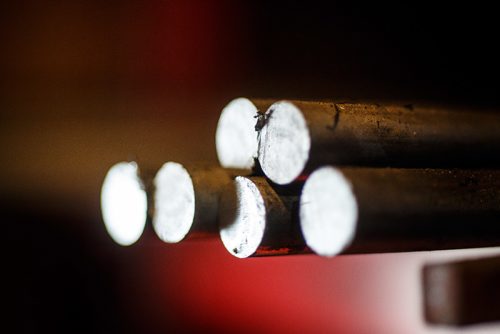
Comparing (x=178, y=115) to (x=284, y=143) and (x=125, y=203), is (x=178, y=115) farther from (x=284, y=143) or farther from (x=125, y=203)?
(x=284, y=143)

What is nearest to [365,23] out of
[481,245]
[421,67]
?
[421,67]

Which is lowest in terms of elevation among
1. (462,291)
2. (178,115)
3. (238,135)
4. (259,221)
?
(462,291)

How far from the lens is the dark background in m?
1.54

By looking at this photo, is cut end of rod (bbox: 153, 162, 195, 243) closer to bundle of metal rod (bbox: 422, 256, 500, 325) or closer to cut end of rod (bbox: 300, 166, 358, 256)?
cut end of rod (bbox: 300, 166, 358, 256)

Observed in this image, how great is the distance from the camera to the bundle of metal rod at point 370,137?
65 centimetres

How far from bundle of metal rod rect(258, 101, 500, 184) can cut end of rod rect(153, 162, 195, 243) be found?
0.39 ft

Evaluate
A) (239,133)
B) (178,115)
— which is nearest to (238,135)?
(239,133)

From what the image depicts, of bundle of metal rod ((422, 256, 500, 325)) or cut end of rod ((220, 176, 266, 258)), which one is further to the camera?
bundle of metal rod ((422, 256, 500, 325))

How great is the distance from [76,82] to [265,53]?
544 mm

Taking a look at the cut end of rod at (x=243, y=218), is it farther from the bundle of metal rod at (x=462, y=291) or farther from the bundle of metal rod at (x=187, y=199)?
the bundle of metal rod at (x=462, y=291)

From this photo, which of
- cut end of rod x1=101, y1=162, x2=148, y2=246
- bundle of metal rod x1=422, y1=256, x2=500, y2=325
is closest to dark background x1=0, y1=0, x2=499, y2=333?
bundle of metal rod x1=422, y1=256, x2=500, y2=325

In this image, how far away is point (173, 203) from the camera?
2.62 feet

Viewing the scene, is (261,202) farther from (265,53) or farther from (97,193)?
(97,193)

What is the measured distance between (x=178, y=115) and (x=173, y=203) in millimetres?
899
